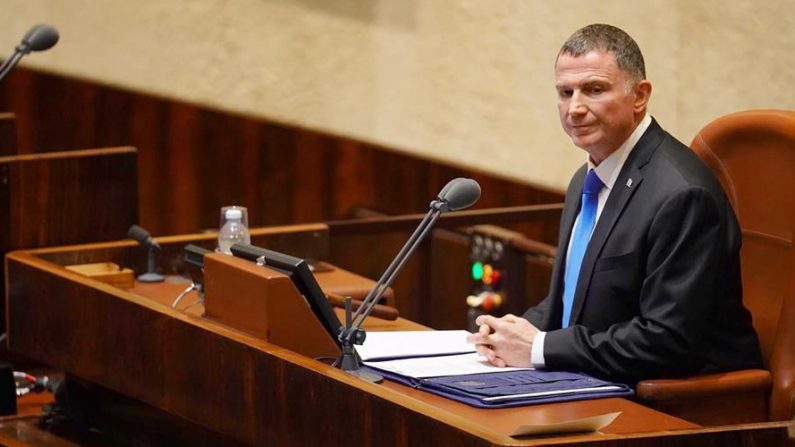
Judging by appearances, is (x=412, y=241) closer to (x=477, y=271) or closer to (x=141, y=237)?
(x=141, y=237)

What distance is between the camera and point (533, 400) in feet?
9.80

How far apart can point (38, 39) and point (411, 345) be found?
1.45m

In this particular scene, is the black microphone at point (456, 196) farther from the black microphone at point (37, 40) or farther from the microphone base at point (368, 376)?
the black microphone at point (37, 40)

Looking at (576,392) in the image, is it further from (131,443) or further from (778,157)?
(131,443)

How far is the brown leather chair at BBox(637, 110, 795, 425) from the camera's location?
3.37 metres

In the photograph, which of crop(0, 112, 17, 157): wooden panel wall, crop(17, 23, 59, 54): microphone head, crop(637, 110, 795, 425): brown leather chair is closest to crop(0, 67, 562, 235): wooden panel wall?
crop(0, 112, 17, 157): wooden panel wall

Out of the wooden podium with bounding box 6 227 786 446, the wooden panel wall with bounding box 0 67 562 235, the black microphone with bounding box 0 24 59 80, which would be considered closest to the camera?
the wooden podium with bounding box 6 227 786 446

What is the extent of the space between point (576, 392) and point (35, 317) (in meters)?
1.74

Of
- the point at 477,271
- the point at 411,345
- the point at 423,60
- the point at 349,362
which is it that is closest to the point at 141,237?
the point at 411,345

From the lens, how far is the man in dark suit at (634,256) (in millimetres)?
3227

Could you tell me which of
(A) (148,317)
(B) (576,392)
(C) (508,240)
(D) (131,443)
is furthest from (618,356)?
(C) (508,240)

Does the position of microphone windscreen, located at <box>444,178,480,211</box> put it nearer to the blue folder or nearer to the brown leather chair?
the blue folder

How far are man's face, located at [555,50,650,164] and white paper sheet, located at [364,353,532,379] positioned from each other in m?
0.52

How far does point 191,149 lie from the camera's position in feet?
24.9
